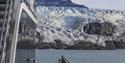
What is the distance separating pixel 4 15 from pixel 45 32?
1830cm

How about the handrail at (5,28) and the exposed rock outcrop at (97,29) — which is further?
the exposed rock outcrop at (97,29)

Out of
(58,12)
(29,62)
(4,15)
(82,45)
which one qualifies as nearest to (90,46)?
(82,45)

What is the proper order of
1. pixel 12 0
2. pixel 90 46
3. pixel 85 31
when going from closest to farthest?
1. pixel 12 0
2. pixel 85 31
3. pixel 90 46

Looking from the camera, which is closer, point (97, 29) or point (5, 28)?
point (5, 28)

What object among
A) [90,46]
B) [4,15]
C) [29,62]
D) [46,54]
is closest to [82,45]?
[90,46]

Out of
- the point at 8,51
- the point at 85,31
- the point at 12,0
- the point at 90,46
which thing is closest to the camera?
the point at 8,51

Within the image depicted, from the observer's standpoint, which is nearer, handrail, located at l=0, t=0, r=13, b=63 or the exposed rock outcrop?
handrail, located at l=0, t=0, r=13, b=63

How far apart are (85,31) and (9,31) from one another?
18.2m

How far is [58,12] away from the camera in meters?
21.8

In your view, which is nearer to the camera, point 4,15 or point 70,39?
point 4,15

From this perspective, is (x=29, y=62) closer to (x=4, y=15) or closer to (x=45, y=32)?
(x=4, y=15)

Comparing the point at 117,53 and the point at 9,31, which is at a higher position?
the point at 9,31

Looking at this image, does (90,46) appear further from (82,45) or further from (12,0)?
(12,0)

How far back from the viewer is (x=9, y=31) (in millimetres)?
2125
